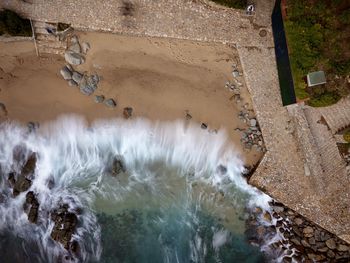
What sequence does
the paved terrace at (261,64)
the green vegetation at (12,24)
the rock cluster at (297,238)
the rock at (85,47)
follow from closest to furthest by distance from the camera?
the green vegetation at (12,24) → the paved terrace at (261,64) → the rock at (85,47) → the rock cluster at (297,238)

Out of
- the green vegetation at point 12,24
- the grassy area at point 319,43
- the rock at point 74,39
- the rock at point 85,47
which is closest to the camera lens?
the grassy area at point 319,43

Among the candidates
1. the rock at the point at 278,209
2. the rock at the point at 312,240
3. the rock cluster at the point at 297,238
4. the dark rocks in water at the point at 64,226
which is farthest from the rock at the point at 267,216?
the dark rocks in water at the point at 64,226

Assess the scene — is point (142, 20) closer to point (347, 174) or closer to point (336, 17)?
point (336, 17)

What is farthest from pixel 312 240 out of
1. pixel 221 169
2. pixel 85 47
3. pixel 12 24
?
pixel 12 24

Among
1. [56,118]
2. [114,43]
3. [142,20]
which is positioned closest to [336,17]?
[142,20]

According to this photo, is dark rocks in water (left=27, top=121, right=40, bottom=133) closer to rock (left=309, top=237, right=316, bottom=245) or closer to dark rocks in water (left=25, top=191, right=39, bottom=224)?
dark rocks in water (left=25, top=191, right=39, bottom=224)

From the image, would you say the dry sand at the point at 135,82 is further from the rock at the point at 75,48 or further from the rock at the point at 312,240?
the rock at the point at 312,240
